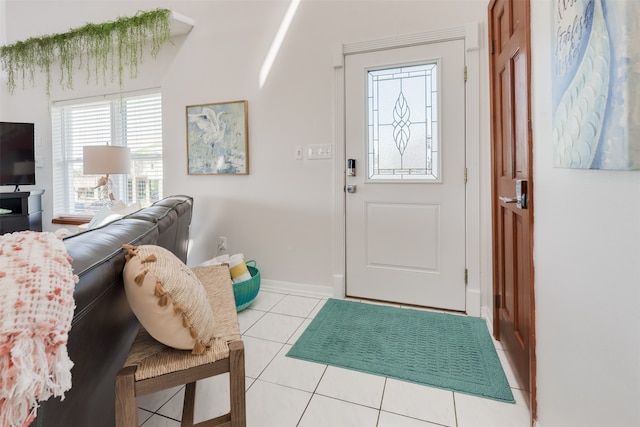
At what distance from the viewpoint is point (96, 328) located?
927 mm

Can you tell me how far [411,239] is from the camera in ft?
8.17

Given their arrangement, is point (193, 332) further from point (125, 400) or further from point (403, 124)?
point (403, 124)

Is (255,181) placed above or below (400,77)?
below

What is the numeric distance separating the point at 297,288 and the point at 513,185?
188cm

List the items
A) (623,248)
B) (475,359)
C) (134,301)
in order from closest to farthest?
1. (623,248)
2. (134,301)
3. (475,359)

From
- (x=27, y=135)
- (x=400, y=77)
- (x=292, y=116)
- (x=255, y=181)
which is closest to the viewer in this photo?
(x=400, y=77)

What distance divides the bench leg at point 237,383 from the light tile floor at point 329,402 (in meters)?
0.35

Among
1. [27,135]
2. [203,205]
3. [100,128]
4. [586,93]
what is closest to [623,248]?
[586,93]

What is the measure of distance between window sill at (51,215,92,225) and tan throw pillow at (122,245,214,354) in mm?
3383

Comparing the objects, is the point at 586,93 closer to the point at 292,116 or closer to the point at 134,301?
the point at 134,301

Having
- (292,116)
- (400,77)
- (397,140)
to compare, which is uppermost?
(400,77)

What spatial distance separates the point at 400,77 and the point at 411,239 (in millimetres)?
1241

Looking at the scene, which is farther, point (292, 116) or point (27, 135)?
point (27, 135)

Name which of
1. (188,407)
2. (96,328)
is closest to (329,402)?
(188,407)
